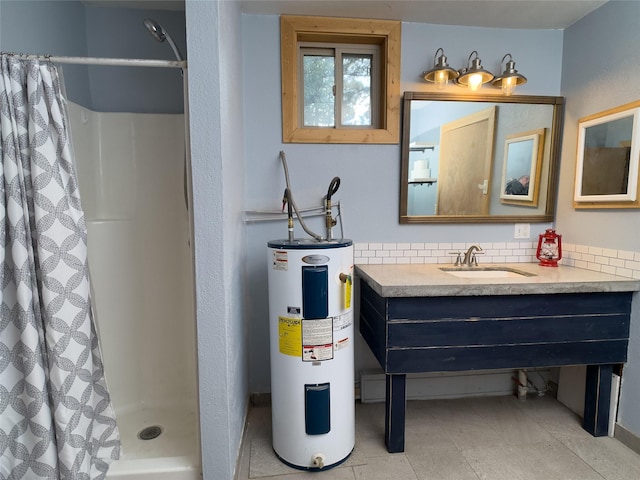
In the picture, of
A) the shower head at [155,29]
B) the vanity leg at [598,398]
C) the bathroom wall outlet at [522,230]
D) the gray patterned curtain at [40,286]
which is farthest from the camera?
the bathroom wall outlet at [522,230]

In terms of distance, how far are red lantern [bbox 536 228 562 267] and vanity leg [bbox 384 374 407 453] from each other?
3.82ft

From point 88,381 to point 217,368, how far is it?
1.58ft

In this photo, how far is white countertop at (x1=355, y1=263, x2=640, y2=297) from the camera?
1438 mm

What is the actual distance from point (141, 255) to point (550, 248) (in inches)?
93.1

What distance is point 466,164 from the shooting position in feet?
6.47

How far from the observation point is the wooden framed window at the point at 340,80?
1.85 m

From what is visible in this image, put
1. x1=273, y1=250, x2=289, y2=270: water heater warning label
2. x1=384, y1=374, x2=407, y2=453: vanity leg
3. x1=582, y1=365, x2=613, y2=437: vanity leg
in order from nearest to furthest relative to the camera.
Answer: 1. x1=273, y1=250, x2=289, y2=270: water heater warning label
2. x1=384, y1=374, x2=407, y2=453: vanity leg
3. x1=582, y1=365, x2=613, y2=437: vanity leg

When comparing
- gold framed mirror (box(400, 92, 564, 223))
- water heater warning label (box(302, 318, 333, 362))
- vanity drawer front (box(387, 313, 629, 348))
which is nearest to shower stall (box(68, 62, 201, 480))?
water heater warning label (box(302, 318, 333, 362))

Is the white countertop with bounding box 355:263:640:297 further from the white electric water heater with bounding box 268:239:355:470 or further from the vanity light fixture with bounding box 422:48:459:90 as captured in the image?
the vanity light fixture with bounding box 422:48:459:90

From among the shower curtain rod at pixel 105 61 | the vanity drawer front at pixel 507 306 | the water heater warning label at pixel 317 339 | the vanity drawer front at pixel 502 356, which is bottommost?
the vanity drawer front at pixel 502 356

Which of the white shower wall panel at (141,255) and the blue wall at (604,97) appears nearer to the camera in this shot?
the blue wall at (604,97)

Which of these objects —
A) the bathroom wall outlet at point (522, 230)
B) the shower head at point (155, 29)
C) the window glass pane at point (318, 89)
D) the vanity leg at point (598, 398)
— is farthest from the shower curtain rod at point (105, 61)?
the vanity leg at point (598, 398)

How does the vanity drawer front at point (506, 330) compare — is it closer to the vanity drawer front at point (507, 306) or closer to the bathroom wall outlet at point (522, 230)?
the vanity drawer front at point (507, 306)

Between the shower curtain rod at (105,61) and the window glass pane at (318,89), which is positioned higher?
the window glass pane at (318,89)
